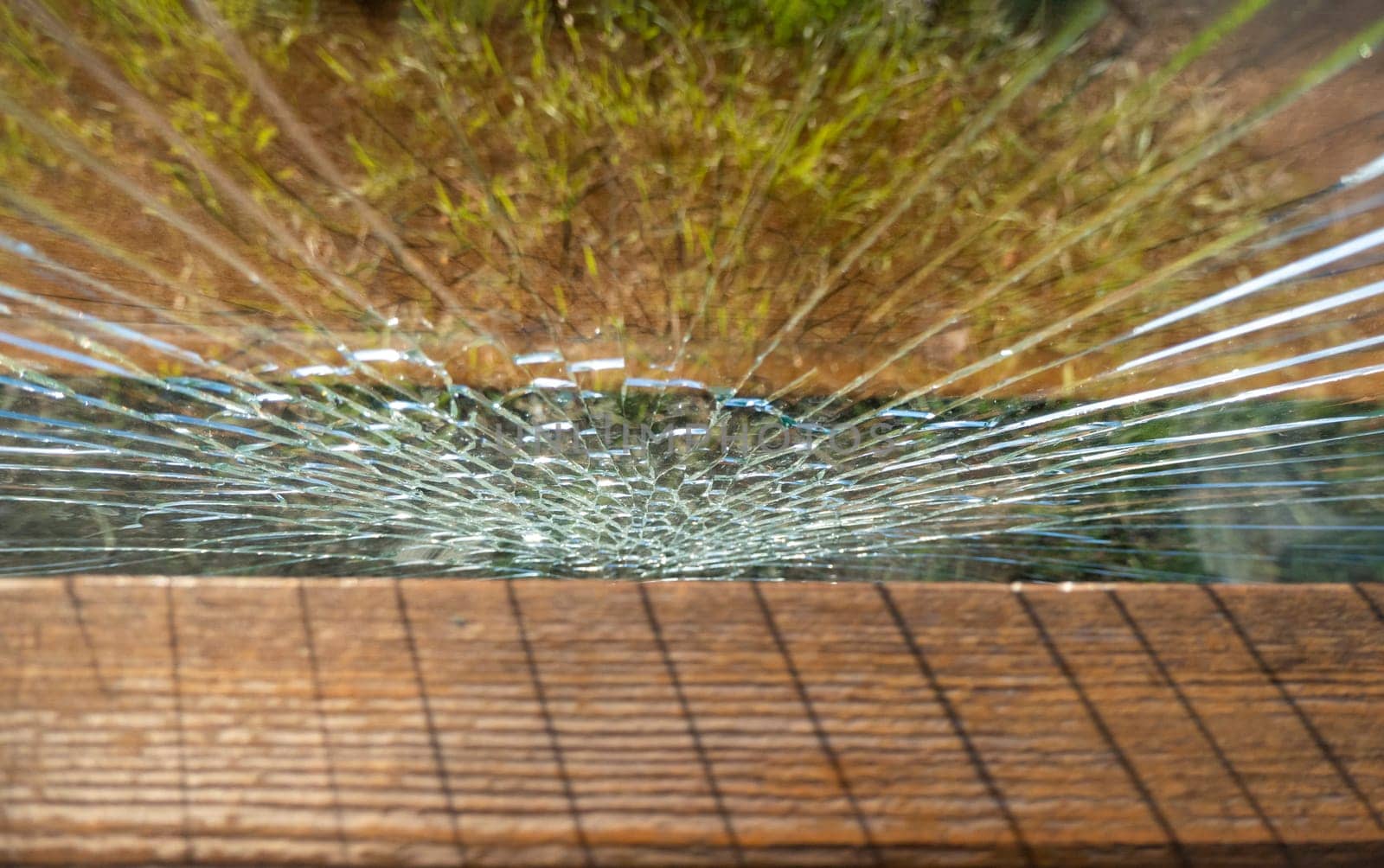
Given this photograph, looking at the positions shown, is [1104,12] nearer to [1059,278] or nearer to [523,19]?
[1059,278]

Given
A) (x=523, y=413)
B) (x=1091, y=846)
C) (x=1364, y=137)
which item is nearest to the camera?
(x=1091, y=846)

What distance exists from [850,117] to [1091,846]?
37cm

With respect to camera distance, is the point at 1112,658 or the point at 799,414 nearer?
the point at 1112,658

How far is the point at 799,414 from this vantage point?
55cm

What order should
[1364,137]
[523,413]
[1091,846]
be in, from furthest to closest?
[523,413]
[1364,137]
[1091,846]

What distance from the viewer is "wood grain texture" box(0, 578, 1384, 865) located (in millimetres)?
260

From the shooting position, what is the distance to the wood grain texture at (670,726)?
26cm

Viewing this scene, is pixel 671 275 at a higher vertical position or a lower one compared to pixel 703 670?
higher

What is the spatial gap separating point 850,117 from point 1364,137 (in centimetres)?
23

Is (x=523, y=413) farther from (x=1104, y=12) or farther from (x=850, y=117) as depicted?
(x=1104, y=12)

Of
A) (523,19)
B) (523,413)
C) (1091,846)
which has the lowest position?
(1091,846)

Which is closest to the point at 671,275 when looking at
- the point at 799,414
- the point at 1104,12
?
the point at 799,414

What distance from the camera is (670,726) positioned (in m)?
0.28

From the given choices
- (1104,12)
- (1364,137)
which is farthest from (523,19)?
(1364,137)
